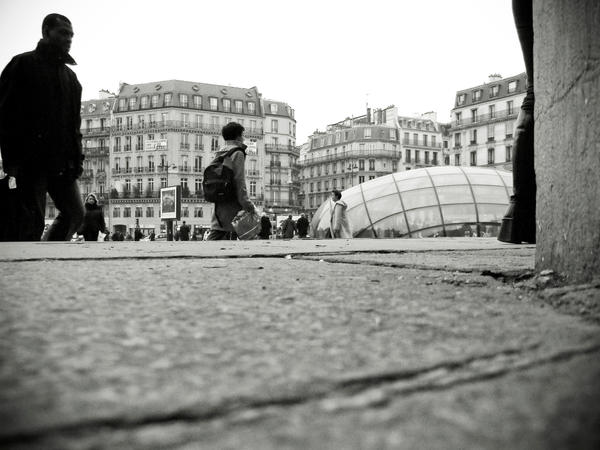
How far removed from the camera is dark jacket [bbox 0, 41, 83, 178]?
5.20m

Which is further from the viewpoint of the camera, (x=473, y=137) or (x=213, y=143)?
(x=213, y=143)

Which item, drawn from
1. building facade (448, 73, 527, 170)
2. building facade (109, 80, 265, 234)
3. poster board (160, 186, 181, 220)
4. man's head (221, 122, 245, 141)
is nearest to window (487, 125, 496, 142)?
building facade (448, 73, 527, 170)

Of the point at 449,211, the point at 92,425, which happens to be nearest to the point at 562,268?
the point at 92,425

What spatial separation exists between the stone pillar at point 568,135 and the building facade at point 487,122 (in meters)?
61.7

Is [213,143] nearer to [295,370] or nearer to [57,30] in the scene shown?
[57,30]

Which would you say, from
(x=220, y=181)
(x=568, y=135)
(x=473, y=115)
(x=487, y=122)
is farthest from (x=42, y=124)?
(x=473, y=115)

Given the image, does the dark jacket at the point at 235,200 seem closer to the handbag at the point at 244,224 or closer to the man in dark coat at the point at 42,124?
the handbag at the point at 244,224

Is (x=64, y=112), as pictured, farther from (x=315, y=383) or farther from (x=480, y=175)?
(x=480, y=175)

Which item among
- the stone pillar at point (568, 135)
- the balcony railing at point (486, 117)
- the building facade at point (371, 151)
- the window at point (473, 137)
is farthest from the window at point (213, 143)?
the stone pillar at point (568, 135)

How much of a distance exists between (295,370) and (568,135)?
4.33 ft

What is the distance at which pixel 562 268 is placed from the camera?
161cm

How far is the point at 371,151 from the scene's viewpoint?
79875 millimetres

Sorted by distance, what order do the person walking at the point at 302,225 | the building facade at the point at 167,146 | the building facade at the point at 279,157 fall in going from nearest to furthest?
the person walking at the point at 302,225 < the building facade at the point at 167,146 < the building facade at the point at 279,157

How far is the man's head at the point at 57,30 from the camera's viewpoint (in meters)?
5.26
